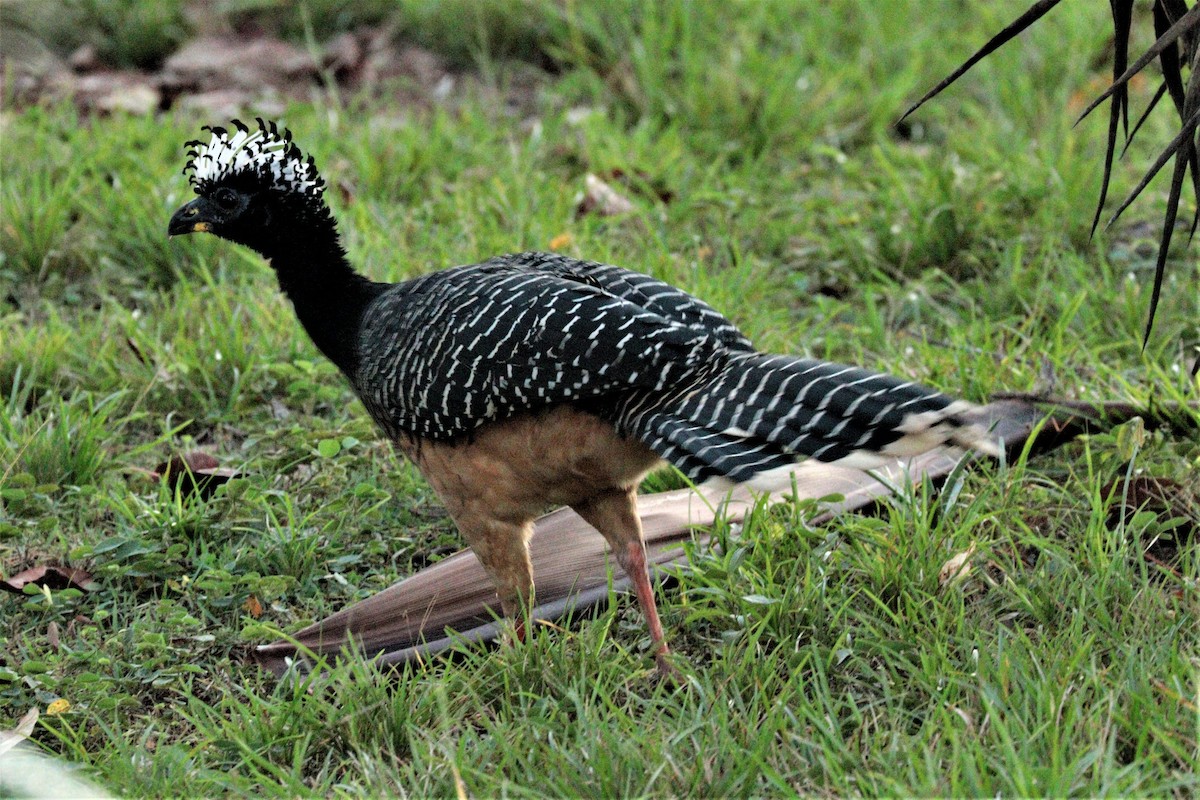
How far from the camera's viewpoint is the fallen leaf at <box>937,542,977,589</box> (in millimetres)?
3777

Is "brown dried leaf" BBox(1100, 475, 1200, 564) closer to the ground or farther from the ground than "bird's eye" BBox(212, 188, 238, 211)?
closer to the ground

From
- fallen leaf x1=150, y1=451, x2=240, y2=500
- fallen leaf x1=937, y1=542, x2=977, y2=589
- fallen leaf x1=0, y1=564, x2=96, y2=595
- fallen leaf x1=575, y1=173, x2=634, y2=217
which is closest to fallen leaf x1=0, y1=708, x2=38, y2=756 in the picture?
fallen leaf x1=0, y1=564, x2=96, y2=595

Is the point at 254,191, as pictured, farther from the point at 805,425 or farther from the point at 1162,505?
the point at 1162,505

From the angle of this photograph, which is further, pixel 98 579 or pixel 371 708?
pixel 98 579

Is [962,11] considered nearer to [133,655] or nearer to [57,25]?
[57,25]

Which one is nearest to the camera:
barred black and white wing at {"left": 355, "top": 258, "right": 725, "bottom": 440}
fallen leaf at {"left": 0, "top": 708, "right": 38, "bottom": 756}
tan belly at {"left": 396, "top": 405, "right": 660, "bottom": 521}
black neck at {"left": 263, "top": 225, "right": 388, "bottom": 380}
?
fallen leaf at {"left": 0, "top": 708, "right": 38, "bottom": 756}

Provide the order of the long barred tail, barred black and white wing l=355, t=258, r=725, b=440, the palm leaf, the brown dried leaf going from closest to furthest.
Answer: the palm leaf → the long barred tail → barred black and white wing l=355, t=258, r=725, b=440 → the brown dried leaf

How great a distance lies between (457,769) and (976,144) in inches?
188

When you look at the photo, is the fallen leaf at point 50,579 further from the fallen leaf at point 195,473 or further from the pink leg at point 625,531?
the pink leg at point 625,531

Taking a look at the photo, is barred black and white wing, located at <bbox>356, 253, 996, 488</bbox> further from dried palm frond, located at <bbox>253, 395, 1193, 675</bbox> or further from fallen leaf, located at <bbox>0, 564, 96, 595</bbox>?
fallen leaf, located at <bbox>0, 564, 96, 595</bbox>

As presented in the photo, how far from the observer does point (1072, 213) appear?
5914mm

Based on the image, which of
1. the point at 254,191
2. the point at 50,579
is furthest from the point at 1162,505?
the point at 50,579

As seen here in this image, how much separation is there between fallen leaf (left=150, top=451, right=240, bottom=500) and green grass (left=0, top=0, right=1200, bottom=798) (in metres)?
0.11

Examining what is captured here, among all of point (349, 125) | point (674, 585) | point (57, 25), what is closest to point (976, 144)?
point (349, 125)
